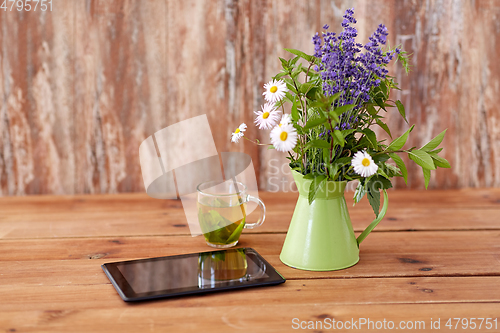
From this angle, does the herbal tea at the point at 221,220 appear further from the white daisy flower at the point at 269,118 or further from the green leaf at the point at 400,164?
the green leaf at the point at 400,164

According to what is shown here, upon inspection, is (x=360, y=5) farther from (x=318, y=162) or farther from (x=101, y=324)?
(x=101, y=324)

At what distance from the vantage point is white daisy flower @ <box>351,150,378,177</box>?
0.68 m

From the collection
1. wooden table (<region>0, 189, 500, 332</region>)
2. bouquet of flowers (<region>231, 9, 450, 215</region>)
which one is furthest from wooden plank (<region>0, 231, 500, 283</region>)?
bouquet of flowers (<region>231, 9, 450, 215</region>)

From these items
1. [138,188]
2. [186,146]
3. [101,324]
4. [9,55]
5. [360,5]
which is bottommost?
[101,324]

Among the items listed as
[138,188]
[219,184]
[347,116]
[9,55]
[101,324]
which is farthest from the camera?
[138,188]

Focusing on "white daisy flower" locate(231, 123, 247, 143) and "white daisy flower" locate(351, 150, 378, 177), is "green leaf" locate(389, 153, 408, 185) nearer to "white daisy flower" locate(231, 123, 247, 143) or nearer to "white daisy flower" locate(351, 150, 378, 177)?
"white daisy flower" locate(351, 150, 378, 177)

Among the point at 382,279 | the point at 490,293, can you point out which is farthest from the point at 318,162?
the point at 490,293

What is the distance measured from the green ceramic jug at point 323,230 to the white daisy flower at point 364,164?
84 millimetres

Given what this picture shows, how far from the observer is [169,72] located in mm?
1315

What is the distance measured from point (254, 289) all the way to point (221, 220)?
7.4 inches

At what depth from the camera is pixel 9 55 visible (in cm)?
128

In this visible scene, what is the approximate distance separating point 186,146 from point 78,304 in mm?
731

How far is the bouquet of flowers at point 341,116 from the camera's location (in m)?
0.69

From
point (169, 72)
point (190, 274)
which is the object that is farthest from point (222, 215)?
point (169, 72)
